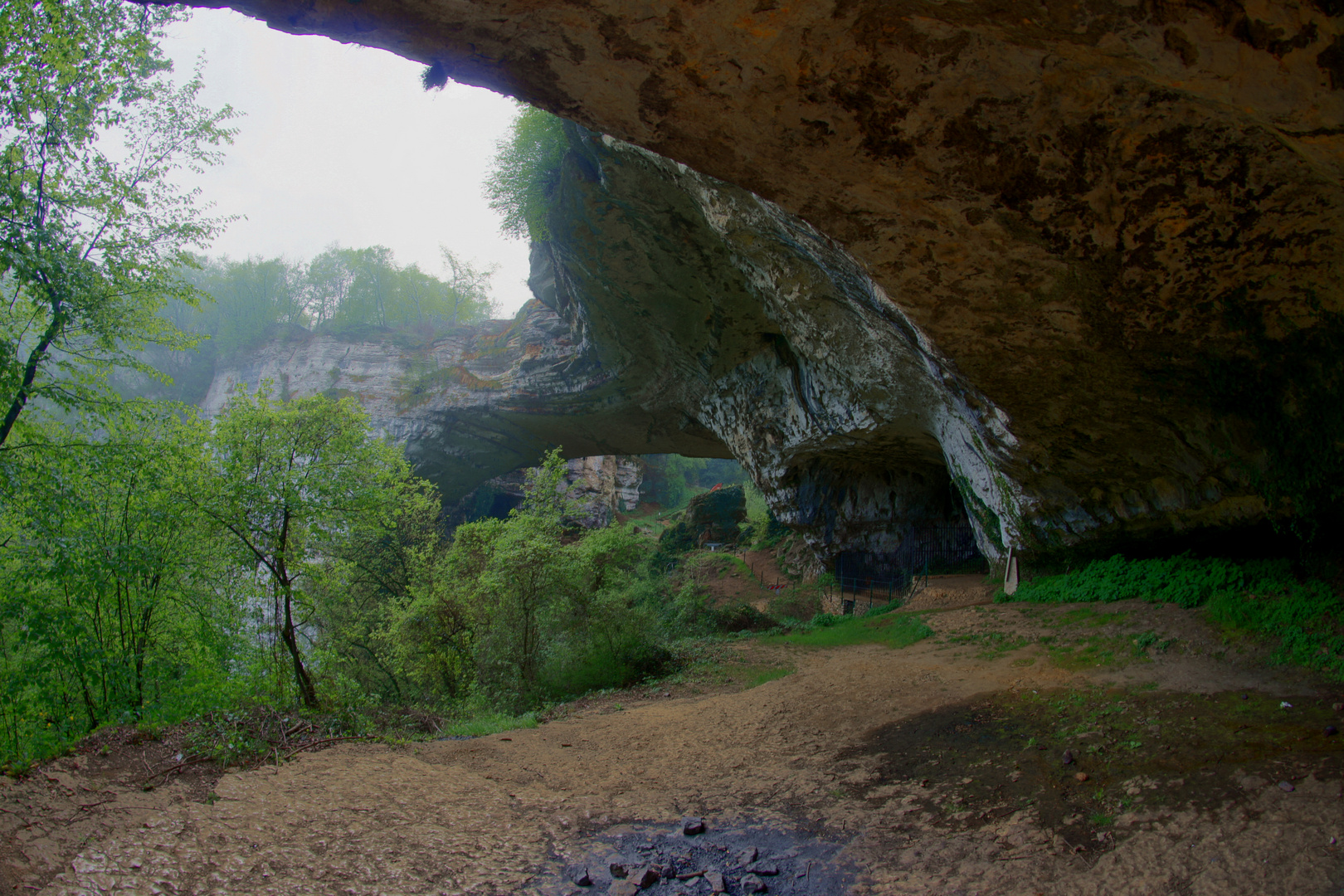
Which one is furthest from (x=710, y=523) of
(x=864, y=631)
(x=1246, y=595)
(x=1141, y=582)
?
(x=1246, y=595)

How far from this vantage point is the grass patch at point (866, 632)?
35.7 ft

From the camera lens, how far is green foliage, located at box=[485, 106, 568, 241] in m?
14.3

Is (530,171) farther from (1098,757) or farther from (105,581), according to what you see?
(1098,757)

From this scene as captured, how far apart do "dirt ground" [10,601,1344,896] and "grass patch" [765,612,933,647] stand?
3.85 meters

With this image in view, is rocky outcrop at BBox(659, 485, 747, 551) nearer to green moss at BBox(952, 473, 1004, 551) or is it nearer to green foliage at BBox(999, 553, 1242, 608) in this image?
green moss at BBox(952, 473, 1004, 551)

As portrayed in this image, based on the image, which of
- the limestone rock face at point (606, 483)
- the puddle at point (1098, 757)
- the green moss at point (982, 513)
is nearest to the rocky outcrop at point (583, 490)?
the limestone rock face at point (606, 483)

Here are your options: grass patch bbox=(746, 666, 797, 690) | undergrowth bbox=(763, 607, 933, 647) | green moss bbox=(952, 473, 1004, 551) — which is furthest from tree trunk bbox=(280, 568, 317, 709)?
green moss bbox=(952, 473, 1004, 551)

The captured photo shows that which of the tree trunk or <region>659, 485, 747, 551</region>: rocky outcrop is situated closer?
the tree trunk

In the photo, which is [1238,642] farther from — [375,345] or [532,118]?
[375,345]

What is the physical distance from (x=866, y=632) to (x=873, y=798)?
8.28 m

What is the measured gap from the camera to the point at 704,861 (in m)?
3.84

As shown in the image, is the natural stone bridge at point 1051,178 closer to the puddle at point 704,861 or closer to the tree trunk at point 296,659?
the puddle at point 704,861

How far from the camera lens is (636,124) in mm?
3061

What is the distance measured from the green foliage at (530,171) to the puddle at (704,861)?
13.3 meters
